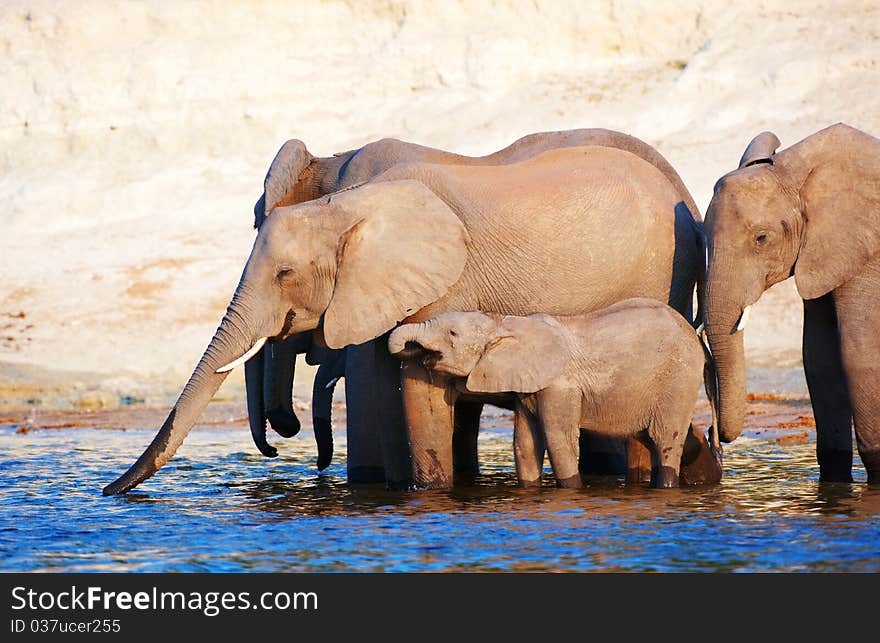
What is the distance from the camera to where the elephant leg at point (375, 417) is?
30.8ft

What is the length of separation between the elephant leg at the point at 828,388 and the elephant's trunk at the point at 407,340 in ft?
8.09

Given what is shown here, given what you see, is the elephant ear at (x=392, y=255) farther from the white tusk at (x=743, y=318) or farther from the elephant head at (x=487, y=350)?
the white tusk at (x=743, y=318)

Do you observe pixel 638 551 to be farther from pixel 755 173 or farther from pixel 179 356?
pixel 179 356

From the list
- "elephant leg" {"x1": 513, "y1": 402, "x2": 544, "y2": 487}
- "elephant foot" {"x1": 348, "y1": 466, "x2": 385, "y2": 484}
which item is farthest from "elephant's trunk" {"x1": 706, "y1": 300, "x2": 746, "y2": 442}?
"elephant foot" {"x1": 348, "y1": 466, "x2": 385, "y2": 484}

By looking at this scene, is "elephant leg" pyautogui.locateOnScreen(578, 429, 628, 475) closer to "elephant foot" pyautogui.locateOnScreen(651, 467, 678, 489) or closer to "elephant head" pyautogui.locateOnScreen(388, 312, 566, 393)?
"elephant foot" pyautogui.locateOnScreen(651, 467, 678, 489)

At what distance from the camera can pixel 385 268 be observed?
9141mm

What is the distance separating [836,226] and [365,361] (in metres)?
2.95

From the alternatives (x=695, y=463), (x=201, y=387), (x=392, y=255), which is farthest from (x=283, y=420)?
(x=695, y=463)

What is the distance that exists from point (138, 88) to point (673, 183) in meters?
22.4

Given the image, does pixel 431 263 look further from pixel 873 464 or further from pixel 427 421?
pixel 873 464

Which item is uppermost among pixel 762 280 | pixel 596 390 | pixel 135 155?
pixel 135 155

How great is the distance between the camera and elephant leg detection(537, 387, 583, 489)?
8758mm

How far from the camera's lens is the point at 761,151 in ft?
30.3
